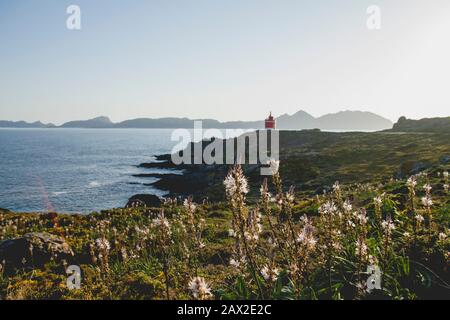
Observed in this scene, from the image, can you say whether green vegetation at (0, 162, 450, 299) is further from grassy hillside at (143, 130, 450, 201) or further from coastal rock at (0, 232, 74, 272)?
grassy hillside at (143, 130, 450, 201)

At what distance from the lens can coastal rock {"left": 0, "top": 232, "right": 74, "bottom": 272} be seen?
11.8m

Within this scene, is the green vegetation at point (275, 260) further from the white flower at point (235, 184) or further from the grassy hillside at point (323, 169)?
the grassy hillside at point (323, 169)

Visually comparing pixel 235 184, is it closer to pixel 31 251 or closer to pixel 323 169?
pixel 31 251

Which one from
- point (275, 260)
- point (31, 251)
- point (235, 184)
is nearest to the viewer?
point (235, 184)

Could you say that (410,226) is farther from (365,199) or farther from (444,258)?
(365,199)

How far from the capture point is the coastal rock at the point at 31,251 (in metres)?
11.8

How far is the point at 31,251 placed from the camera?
1161cm

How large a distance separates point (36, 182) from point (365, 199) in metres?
71.1

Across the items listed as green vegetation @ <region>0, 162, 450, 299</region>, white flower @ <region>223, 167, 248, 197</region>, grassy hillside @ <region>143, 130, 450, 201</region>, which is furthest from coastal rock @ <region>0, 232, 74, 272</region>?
grassy hillside @ <region>143, 130, 450, 201</region>

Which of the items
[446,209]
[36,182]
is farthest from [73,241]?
[36,182]

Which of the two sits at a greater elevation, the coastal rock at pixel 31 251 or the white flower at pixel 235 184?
the white flower at pixel 235 184

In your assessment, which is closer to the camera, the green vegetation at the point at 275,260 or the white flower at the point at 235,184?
the white flower at the point at 235,184

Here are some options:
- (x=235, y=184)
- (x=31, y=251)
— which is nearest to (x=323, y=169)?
(x=31, y=251)

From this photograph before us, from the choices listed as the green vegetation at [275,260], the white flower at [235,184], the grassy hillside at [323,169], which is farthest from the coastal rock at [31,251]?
the grassy hillside at [323,169]
